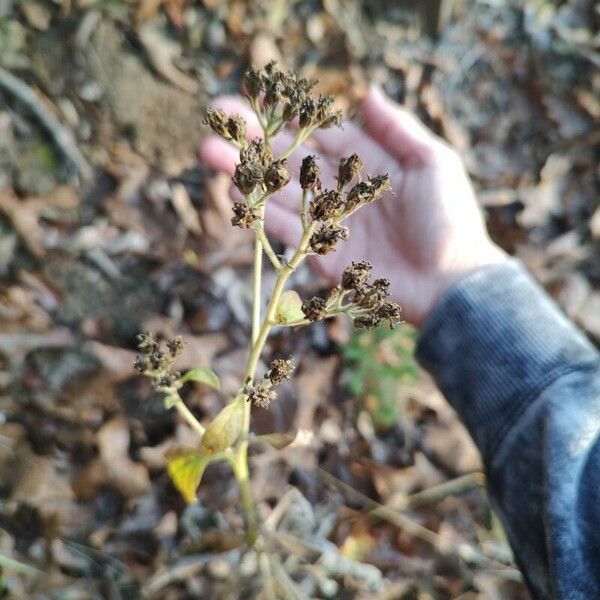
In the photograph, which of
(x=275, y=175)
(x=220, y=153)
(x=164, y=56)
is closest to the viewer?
(x=275, y=175)

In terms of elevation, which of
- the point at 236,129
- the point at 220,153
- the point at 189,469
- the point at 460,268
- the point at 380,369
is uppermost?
the point at 220,153

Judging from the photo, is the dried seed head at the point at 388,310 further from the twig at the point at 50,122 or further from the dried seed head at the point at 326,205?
the twig at the point at 50,122

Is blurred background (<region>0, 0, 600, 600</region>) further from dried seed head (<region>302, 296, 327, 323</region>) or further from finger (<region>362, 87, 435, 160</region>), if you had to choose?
finger (<region>362, 87, 435, 160</region>)

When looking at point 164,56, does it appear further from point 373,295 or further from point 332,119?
point 373,295

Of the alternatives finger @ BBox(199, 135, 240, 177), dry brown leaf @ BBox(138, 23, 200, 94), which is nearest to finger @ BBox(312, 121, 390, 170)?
finger @ BBox(199, 135, 240, 177)

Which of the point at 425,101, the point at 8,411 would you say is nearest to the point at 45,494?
the point at 8,411

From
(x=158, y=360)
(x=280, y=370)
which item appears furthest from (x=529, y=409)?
(x=158, y=360)

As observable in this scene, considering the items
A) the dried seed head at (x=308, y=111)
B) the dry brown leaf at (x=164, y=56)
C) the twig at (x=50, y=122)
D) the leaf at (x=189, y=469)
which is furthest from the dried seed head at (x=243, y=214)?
the dry brown leaf at (x=164, y=56)

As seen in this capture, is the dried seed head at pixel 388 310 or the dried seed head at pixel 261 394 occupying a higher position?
the dried seed head at pixel 388 310
